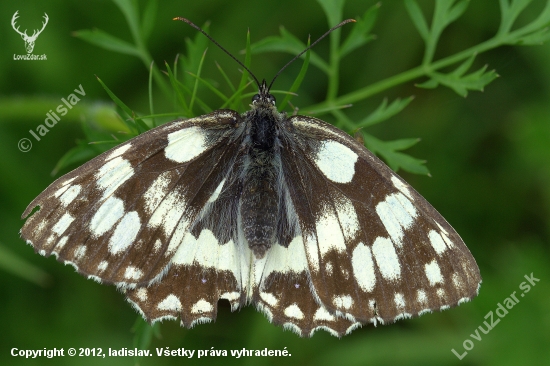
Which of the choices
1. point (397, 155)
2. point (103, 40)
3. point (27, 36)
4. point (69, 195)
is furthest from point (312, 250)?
point (27, 36)

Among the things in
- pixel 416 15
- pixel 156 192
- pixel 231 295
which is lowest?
pixel 231 295

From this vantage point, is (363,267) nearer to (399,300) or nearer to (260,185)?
(399,300)

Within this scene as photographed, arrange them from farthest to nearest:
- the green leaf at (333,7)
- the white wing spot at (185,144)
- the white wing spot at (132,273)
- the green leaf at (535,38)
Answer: the green leaf at (333,7), the green leaf at (535,38), the white wing spot at (185,144), the white wing spot at (132,273)

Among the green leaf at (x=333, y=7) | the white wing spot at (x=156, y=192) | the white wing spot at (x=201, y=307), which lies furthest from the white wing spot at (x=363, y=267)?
the green leaf at (x=333, y=7)

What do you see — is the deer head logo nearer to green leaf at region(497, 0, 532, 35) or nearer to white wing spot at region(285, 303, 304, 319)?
white wing spot at region(285, 303, 304, 319)

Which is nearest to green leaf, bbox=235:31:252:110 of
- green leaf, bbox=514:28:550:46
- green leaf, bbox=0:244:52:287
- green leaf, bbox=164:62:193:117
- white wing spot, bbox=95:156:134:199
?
green leaf, bbox=164:62:193:117

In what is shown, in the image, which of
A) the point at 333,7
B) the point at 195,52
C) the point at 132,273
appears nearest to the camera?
the point at 132,273

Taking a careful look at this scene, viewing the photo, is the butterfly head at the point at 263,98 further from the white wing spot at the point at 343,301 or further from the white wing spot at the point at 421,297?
the white wing spot at the point at 421,297
